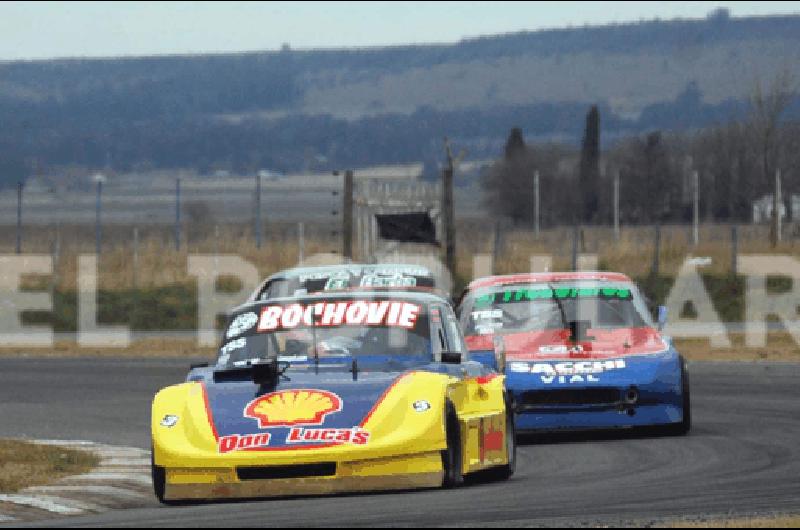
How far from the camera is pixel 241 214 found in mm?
120938

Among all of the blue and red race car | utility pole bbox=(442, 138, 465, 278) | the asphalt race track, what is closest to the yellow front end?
the asphalt race track

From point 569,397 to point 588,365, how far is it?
0.31 m

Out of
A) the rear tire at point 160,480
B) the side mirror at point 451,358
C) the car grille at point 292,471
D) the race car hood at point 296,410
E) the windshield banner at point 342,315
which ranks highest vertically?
the windshield banner at point 342,315

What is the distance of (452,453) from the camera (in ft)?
39.8

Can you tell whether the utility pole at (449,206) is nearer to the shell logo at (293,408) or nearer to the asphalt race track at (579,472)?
the asphalt race track at (579,472)

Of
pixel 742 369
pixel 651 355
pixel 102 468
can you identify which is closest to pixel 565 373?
pixel 651 355

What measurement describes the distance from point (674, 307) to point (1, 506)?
25798 millimetres

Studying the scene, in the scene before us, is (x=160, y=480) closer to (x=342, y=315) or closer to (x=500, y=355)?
(x=342, y=315)

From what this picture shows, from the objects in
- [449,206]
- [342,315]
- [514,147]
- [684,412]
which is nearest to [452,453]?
[342,315]

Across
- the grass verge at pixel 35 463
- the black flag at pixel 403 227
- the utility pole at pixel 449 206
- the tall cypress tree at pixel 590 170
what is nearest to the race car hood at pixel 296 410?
the grass verge at pixel 35 463

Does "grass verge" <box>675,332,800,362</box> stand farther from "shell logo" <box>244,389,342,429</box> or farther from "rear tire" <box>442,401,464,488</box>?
"shell logo" <box>244,389,342,429</box>

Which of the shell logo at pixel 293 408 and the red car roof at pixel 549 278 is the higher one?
the red car roof at pixel 549 278

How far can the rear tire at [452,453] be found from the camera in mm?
12016

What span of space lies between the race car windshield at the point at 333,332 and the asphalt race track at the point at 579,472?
109cm
